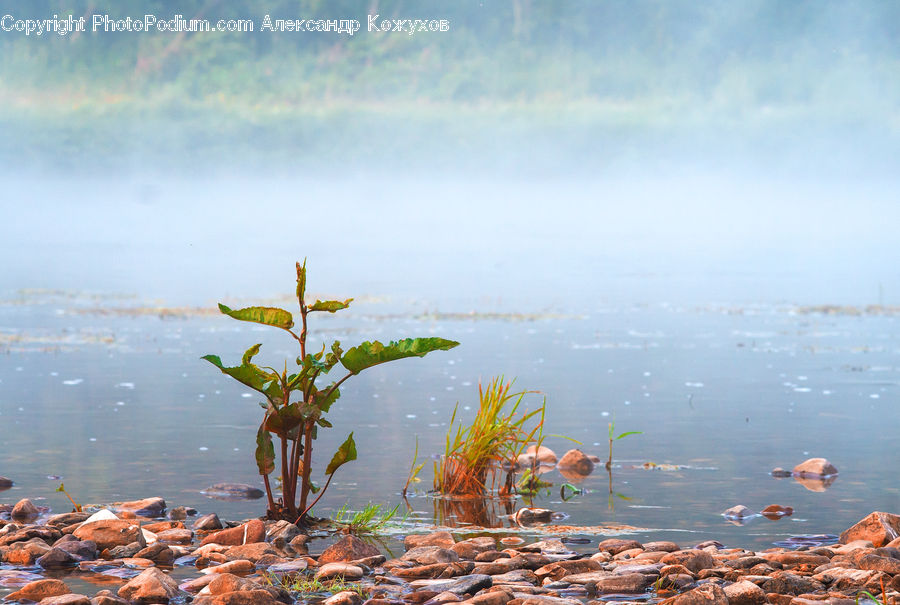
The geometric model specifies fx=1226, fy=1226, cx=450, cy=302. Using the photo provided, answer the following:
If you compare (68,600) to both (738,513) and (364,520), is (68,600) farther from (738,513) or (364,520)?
(738,513)

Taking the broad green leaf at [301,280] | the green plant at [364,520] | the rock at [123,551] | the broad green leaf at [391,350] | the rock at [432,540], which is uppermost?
the broad green leaf at [301,280]

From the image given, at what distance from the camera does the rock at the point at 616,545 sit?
6.61 metres

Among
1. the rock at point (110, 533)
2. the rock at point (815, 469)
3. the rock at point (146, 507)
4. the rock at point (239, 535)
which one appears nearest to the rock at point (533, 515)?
the rock at point (239, 535)

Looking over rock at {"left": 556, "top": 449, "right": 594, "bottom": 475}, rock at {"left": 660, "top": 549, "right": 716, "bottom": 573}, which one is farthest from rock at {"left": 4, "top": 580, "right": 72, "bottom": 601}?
rock at {"left": 556, "top": 449, "right": 594, "bottom": 475}

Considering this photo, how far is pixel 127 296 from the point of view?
4388cm

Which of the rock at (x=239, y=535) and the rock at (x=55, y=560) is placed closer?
the rock at (x=55, y=560)

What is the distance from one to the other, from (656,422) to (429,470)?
3.88 m

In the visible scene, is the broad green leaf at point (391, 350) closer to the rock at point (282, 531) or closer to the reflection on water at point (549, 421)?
the rock at point (282, 531)

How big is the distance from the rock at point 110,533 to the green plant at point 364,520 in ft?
4.15

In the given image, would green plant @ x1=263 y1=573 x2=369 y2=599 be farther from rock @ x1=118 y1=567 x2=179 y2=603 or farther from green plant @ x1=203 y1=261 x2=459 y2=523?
green plant @ x1=203 y1=261 x2=459 y2=523

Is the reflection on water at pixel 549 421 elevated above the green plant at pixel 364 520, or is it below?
above

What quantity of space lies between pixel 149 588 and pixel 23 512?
2.23m

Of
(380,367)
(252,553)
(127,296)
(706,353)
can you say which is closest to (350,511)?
(252,553)

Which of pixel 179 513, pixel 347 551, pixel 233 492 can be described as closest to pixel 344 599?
pixel 347 551
